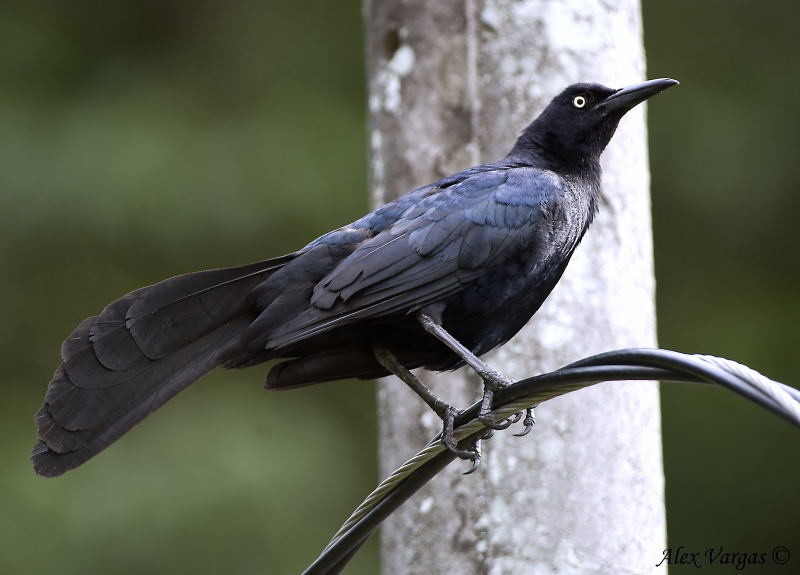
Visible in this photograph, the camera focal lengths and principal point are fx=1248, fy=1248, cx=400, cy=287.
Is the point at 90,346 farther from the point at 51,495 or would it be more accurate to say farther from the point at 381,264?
the point at 51,495

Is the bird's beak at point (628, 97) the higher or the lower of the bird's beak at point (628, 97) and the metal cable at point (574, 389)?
the higher

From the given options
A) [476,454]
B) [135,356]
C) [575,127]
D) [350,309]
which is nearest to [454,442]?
[476,454]

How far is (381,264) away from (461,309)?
280 millimetres

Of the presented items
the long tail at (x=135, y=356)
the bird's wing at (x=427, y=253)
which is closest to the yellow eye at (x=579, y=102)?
the bird's wing at (x=427, y=253)

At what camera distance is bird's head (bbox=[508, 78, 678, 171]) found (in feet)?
12.8

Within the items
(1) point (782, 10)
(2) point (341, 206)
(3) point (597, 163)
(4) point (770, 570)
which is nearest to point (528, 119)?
(3) point (597, 163)

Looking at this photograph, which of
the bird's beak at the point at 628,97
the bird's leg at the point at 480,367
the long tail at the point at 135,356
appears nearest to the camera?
the bird's leg at the point at 480,367

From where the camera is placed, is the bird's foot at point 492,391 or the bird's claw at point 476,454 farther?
the bird's claw at point 476,454

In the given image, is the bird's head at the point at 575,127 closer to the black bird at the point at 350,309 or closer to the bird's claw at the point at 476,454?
the black bird at the point at 350,309

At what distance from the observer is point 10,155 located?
7.00 m

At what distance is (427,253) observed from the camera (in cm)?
347

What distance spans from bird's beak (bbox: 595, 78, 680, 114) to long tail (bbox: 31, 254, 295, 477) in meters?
1.12

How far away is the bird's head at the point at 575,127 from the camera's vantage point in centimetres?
390

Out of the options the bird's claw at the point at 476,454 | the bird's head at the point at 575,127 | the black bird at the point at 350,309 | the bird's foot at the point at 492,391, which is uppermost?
the bird's head at the point at 575,127
